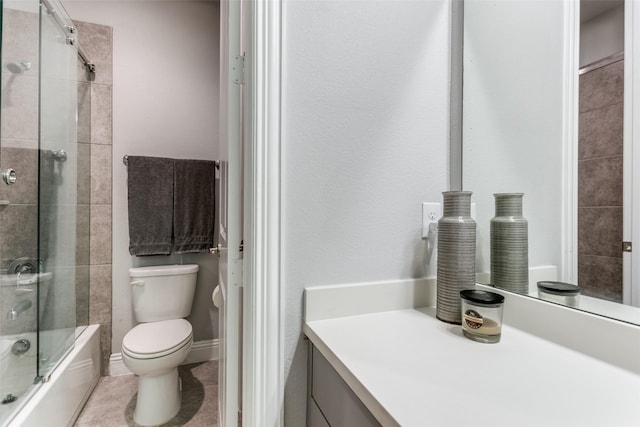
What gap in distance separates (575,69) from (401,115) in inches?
15.6

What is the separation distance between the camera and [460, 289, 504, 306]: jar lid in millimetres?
625

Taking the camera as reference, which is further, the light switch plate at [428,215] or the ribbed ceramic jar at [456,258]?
the light switch plate at [428,215]

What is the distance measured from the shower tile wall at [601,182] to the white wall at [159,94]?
2097mm

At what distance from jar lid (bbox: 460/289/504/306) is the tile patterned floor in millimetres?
1553

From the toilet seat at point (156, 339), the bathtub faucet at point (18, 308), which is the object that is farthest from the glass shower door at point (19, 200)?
the toilet seat at point (156, 339)

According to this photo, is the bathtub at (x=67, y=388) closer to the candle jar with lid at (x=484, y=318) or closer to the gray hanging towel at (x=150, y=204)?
the gray hanging towel at (x=150, y=204)

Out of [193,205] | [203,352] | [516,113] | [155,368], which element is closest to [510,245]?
[516,113]

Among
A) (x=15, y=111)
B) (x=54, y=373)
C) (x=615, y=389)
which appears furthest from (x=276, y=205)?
(x=54, y=373)

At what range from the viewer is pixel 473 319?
638 mm

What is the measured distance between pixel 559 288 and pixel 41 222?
209 centimetres

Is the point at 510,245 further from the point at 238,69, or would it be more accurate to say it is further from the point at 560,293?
the point at 238,69

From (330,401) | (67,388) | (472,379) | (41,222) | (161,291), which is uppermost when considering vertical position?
(41,222)

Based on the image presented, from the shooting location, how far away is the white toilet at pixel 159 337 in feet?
4.79

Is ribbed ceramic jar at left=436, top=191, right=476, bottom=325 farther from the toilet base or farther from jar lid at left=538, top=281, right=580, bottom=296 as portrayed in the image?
the toilet base
